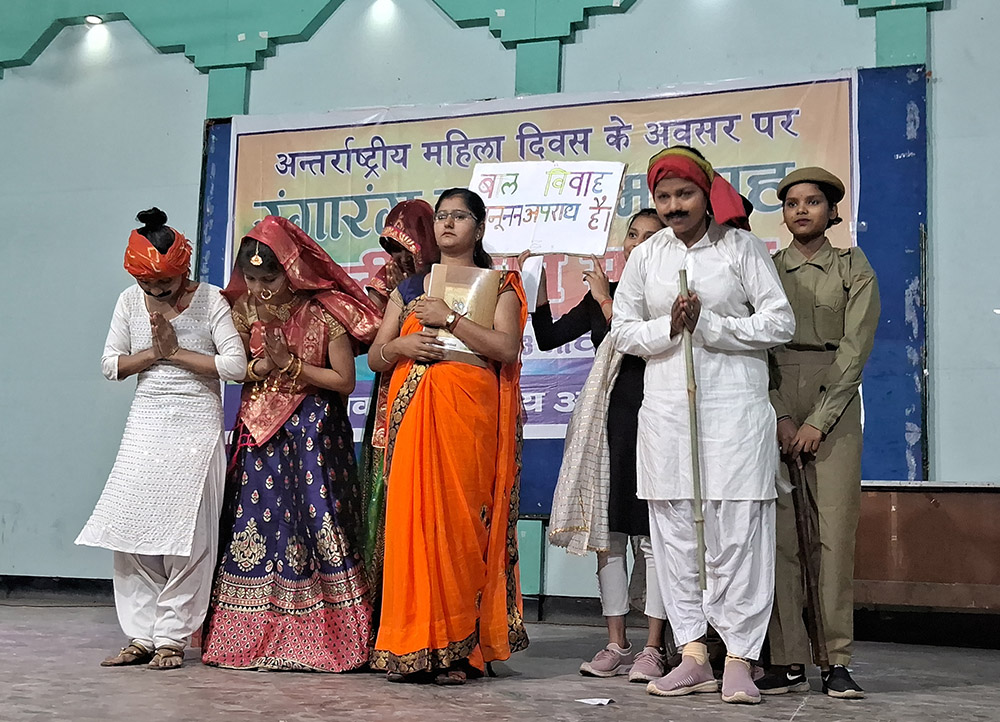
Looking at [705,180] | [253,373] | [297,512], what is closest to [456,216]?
[705,180]

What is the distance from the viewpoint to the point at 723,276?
322 centimetres

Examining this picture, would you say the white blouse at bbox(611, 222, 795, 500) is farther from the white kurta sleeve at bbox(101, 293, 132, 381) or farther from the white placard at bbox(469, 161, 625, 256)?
the white kurta sleeve at bbox(101, 293, 132, 381)

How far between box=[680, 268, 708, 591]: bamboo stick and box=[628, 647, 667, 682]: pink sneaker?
1.28 feet

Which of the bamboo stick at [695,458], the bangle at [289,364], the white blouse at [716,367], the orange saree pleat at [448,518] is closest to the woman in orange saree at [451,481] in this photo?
the orange saree pleat at [448,518]

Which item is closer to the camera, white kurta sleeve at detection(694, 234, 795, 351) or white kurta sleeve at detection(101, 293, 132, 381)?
white kurta sleeve at detection(694, 234, 795, 351)

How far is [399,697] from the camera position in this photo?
291 cm

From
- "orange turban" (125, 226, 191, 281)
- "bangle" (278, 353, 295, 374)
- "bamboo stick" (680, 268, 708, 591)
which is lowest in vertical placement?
"bamboo stick" (680, 268, 708, 591)

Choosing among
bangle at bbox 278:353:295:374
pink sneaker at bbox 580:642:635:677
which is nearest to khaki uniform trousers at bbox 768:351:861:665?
pink sneaker at bbox 580:642:635:677

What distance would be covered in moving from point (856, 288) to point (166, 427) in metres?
2.21

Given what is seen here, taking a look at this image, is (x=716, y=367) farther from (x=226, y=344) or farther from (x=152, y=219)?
(x=152, y=219)

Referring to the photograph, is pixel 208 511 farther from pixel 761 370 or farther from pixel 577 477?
pixel 761 370

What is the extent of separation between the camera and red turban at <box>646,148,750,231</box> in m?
3.18

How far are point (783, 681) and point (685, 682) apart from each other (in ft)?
1.10

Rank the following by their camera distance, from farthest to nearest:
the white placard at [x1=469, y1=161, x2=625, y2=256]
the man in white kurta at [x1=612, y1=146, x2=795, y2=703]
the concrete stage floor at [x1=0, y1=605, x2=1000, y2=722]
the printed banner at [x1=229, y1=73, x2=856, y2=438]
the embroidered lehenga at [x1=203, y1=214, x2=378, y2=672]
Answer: the printed banner at [x1=229, y1=73, x2=856, y2=438] < the white placard at [x1=469, y1=161, x2=625, y2=256] < the embroidered lehenga at [x1=203, y1=214, x2=378, y2=672] < the man in white kurta at [x1=612, y1=146, x2=795, y2=703] < the concrete stage floor at [x1=0, y1=605, x2=1000, y2=722]
